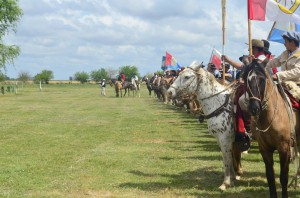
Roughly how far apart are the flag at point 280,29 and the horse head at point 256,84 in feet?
12.4

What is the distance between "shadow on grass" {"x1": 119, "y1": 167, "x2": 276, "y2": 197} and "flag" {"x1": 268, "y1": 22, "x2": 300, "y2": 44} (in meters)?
3.51

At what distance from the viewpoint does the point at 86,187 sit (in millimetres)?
8633

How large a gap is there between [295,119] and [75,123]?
584 inches

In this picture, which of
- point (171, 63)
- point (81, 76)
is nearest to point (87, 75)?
point (81, 76)

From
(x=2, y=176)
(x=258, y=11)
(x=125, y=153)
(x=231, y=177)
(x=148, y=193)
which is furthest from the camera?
(x=125, y=153)

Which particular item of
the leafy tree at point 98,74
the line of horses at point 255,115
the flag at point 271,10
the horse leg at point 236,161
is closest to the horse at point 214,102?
the line of horses at point 255,115

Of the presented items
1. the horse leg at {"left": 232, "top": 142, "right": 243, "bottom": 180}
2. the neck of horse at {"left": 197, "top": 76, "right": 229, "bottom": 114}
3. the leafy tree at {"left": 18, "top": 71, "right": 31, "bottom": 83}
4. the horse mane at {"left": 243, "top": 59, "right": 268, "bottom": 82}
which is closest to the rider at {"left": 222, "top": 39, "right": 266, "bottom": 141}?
the neck of horse at {"left": 197, "top": 76, "right": 229, "bottom": 114}

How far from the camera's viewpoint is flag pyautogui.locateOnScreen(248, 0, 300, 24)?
1004 centimetres

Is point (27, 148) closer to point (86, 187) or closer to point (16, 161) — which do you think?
point (16, 161)

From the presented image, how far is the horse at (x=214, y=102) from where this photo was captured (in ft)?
27.9

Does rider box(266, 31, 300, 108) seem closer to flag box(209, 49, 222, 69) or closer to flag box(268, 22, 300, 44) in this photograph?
flag box(268, 22, 300, 44)

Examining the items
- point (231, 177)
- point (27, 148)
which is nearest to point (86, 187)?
point (231, 177)

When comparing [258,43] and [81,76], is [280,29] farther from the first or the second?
[81,76]

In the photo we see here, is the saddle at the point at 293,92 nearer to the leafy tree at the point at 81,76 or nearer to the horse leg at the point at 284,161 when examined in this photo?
the horse leg at the point at 284,161
